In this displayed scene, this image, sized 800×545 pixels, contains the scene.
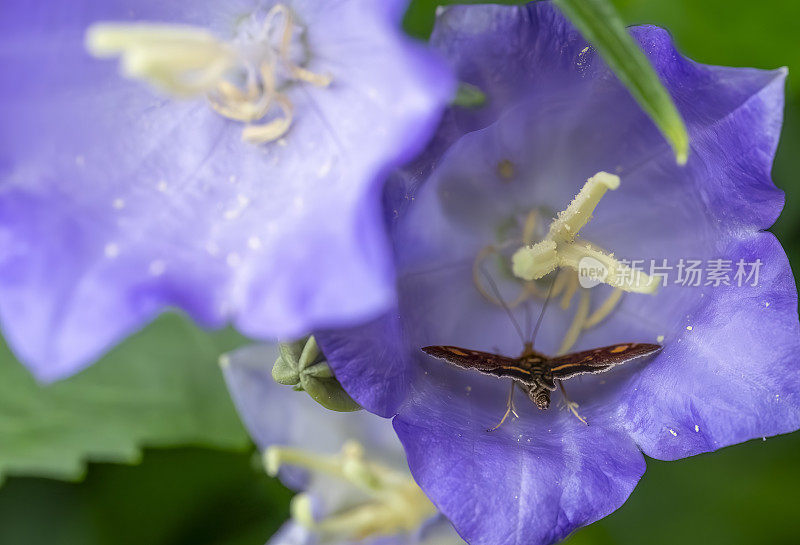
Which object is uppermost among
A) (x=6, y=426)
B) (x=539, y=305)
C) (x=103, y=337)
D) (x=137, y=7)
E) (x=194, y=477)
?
(x=137, y=7)

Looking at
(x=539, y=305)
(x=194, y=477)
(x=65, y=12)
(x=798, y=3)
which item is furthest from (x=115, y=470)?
(x=798, y=3)

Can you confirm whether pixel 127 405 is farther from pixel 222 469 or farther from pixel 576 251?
pixel 576 251

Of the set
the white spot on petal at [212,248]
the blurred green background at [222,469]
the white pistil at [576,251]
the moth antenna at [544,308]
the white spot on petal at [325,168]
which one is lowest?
the blurred green background at [222,469]

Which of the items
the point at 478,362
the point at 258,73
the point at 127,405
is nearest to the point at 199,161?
the point at 258,73

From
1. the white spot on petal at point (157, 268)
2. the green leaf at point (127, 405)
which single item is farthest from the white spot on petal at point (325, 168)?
the green leaf at point (127, 405)

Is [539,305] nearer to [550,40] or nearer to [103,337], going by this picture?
[550,40]

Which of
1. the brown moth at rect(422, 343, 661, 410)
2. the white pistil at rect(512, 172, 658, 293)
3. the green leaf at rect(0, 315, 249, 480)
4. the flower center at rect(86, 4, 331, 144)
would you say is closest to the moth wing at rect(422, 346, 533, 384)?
the brown moth at rect(422, 343, 661, 410)

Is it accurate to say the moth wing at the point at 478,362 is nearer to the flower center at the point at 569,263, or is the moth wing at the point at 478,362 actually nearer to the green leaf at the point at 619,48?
the flower center at the point at 569,263
